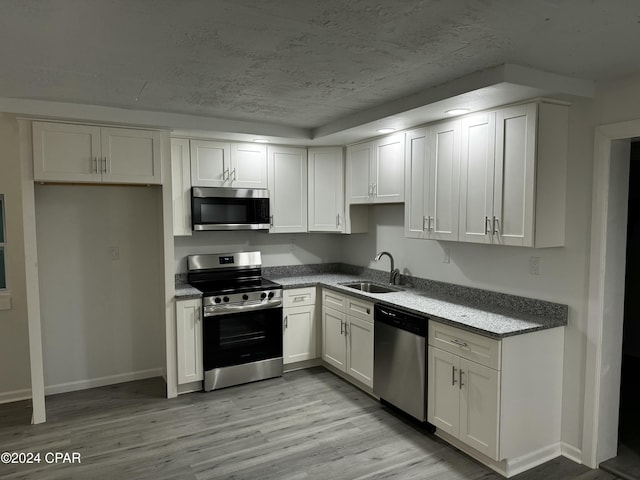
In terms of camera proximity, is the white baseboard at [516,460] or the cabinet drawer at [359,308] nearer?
the white baseboard at [516,460]

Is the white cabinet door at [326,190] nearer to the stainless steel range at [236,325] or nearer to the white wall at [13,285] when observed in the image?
the stainless steel range at [236,325]

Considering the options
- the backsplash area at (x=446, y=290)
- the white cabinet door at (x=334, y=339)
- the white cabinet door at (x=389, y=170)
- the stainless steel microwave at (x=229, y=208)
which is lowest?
the white cabinet door at (x=334, y=339)

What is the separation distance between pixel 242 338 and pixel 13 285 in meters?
2.08

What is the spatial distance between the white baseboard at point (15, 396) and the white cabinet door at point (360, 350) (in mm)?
2973

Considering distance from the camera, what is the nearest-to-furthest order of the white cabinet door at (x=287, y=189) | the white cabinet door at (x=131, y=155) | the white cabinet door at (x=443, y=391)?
the white cabinet door at (x=443, y=391) < the white cabinet door at (x=131, y=155) < the white cabinet door at (x=287, y=189)

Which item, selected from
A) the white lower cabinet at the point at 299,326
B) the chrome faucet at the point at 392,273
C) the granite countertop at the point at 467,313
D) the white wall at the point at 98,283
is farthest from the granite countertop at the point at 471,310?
the white wall at the point at 98,283

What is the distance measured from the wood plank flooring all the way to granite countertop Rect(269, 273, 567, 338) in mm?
933

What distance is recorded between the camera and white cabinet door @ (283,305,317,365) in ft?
14.3

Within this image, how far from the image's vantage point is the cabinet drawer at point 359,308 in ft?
12.2

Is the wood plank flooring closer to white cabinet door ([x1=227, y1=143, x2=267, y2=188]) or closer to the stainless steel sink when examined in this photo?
the stainless steel sink

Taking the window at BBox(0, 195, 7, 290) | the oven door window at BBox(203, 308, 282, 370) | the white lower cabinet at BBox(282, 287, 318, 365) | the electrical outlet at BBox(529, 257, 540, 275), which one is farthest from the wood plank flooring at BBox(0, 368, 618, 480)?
the electrical outlet at BBox(529, 257, 540, 275)

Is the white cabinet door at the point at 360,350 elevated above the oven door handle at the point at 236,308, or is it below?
below

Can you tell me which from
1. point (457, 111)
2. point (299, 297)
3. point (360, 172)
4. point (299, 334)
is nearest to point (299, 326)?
point (299, 334)

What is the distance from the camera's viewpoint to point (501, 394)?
2.62m
